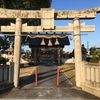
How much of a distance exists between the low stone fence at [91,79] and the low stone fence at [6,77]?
4.66 meters

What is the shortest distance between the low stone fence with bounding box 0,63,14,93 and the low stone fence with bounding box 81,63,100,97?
15.3 ft

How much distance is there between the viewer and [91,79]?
9.26 m

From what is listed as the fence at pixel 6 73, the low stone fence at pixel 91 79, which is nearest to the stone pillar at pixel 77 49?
the low stone fence at pixel 91 79

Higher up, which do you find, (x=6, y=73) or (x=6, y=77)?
(x=6, y=73)

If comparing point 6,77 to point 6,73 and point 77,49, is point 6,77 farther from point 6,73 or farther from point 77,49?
point 77,49

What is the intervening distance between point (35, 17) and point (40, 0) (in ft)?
39.6

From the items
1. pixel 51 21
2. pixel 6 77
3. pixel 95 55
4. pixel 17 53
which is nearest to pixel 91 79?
pixel 51 21

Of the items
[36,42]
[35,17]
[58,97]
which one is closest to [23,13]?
[35,17]

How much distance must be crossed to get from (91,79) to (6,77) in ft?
17.3

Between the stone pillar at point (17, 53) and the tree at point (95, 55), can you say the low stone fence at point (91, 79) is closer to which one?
the stone pillar at point (17, 53)

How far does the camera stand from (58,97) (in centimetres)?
798

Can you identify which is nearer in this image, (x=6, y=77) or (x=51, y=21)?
(x=6, y=77)

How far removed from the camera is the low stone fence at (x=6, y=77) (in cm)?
928

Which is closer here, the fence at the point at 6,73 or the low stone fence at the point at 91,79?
the low stone fence at the point at 91,79
